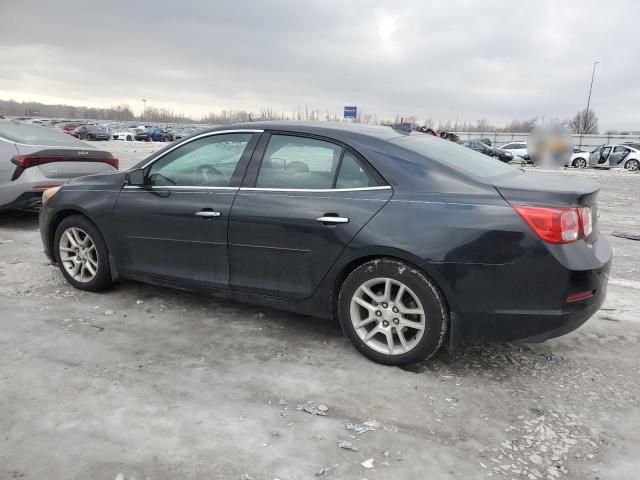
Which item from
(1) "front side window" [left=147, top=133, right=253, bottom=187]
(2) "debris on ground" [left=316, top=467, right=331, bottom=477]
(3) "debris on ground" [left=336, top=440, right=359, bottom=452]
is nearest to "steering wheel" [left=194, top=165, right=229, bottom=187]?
A: (1) "front side window" [left=147, top=133, right=253, bottom=187]

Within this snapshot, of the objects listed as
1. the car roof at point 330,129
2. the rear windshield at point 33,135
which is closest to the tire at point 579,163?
the rear windshield at point 33,135

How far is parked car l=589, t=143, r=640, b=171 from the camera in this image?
1043 inches

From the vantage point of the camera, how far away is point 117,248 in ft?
14.5

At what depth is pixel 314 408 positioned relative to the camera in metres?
2.90

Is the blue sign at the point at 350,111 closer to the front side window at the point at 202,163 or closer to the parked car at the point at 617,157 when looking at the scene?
the parked car at the point at 617,157

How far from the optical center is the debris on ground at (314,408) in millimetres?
2865

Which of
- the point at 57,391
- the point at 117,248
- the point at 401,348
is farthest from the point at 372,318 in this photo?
the point at 117,248

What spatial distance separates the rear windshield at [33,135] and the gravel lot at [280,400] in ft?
11.9

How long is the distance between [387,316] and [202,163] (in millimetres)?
1912

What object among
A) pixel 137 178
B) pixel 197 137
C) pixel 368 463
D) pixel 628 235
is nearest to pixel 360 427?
pixel 368 463

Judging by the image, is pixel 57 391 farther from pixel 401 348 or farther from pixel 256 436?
pixel 401 348

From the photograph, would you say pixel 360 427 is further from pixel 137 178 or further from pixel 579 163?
pixel 579 163

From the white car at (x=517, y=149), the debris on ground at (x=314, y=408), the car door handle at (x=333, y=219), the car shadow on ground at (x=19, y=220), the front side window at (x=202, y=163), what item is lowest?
the debris on ground at (x=314, y=408)

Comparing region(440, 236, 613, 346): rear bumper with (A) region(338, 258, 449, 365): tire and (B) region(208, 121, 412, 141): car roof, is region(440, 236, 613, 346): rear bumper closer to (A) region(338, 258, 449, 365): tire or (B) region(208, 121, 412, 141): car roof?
(A) region(338, 258, 449, 365): tire
